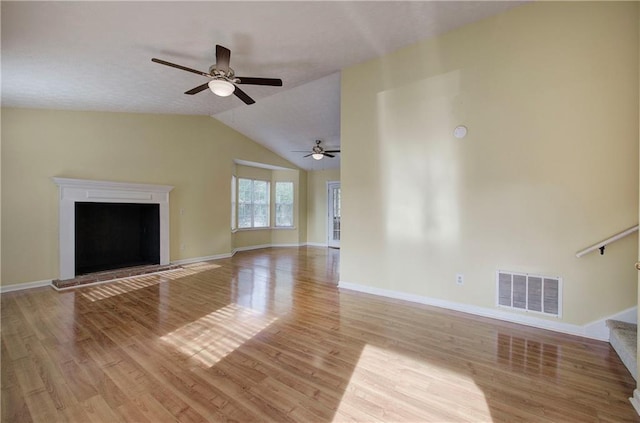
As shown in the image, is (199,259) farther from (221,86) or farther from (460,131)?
(460,131)

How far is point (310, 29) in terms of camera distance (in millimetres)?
3277

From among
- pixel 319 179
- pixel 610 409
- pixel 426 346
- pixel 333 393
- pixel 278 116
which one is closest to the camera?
pixel 610 409

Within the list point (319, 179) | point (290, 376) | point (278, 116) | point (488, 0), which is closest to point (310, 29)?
point (488, 0)

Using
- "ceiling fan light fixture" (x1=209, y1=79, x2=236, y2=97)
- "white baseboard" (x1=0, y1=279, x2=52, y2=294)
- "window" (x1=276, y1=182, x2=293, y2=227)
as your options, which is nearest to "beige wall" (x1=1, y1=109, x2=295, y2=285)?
"white baseboard" (x1=0, y1=279, x2=52, y2=294)

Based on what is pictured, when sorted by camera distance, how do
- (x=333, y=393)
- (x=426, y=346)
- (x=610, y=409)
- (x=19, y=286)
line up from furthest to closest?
(x=19, y=286)
(x=426, y=346)
(x=333, y=393)
(x=610, y=409)

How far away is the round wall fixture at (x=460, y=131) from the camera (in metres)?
3.39

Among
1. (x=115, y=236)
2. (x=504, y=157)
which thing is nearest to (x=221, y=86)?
(x=504, y=157)

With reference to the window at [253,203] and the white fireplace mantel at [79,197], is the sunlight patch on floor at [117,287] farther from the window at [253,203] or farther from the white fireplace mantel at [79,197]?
the window at [253,203]

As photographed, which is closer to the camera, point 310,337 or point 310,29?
point 310,337

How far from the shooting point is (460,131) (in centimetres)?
341

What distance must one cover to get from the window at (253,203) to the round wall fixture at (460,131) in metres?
6.25

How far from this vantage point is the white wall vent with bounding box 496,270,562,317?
292 centimetres

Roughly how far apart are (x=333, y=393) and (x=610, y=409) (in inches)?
68.3

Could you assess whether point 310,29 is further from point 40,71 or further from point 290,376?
point 290,376
